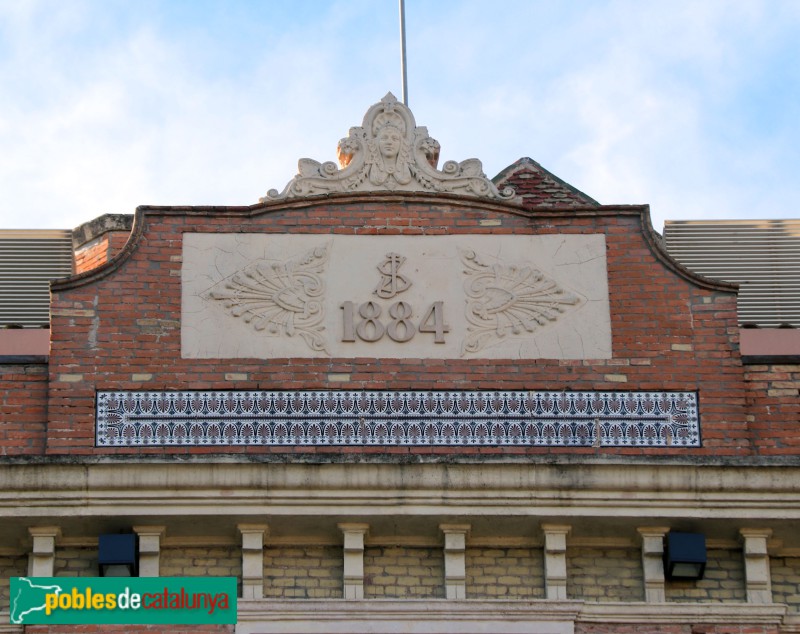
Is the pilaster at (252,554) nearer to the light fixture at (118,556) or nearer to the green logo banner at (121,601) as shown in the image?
the green logo banner at (121,601)

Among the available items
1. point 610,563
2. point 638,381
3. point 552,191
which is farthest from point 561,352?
point 552,191

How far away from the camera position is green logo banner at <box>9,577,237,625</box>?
18016 mm

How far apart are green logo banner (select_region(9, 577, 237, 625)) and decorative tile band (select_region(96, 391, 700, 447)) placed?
1.21 metres

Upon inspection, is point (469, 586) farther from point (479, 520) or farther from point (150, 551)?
point (150, 551)

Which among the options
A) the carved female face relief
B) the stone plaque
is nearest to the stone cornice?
the stone plaque

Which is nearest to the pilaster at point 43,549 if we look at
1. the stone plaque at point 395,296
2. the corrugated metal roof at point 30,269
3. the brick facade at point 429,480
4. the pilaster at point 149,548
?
the brick facade at point 429,480

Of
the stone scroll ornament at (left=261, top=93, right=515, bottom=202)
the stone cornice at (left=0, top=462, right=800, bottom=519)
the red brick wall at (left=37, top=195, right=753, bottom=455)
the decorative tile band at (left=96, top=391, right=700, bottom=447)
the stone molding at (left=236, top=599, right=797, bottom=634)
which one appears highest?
the stone scroll ornament at (left=261, top=93, right=515, bottom=202)

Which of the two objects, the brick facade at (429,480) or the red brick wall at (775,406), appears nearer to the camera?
the brick facade at (429,480)

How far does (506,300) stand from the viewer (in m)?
19.5

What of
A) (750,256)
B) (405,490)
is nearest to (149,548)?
(405,490)

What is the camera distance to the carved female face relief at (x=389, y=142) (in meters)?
19.9

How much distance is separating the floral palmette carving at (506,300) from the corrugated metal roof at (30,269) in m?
5.27

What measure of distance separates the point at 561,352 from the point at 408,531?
210cm

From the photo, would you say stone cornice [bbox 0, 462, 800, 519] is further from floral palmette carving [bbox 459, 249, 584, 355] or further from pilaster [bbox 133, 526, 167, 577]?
floral palmette carving [bbox 459, 249, 584, 355]
